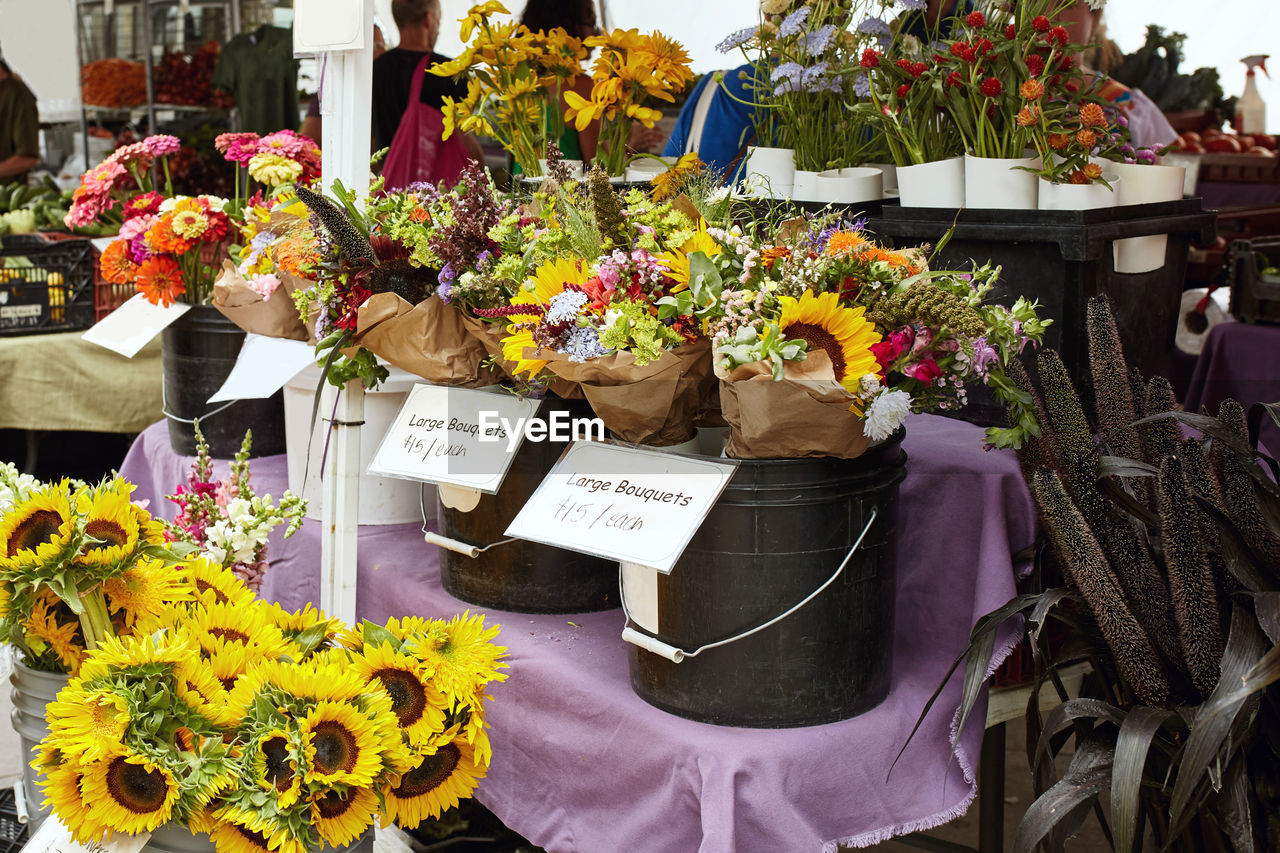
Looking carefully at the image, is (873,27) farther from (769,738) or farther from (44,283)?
(44,283)

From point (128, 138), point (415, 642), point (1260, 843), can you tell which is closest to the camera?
point (415, 642)

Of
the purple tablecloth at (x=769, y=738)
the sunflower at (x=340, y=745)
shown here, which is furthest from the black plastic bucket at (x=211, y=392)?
the sunflower at (x=340, y=745)

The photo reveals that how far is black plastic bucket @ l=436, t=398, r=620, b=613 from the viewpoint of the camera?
57.4 inches

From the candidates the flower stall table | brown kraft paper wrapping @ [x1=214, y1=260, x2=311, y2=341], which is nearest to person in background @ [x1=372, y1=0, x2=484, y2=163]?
the flower stall table

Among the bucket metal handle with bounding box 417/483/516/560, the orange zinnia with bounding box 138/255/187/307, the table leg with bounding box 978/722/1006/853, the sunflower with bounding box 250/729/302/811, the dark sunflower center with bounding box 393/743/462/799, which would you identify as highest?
the orange zinnia with bounding box 138/255/187/307

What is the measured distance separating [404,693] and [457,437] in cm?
50

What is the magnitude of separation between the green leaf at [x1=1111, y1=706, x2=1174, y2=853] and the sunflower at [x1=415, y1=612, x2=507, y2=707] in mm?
576

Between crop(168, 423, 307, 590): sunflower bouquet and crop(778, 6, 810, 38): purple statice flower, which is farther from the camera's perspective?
crop(778, 6, 810, 38): purple statice flower

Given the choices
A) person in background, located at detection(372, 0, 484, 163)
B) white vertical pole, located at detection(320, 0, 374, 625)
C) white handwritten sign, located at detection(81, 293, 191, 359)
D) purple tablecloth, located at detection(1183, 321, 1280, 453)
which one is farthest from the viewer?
person in background, located at detection(372, 0, 484, 163)

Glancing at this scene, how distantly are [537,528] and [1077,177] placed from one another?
83cm

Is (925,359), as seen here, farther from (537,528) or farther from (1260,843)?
(1260,843)

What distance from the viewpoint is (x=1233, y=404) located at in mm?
1255

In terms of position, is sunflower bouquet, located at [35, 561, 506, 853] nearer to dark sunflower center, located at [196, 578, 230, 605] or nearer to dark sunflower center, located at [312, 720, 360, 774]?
dark sunflower center, located at [312, 720, 360, 774]

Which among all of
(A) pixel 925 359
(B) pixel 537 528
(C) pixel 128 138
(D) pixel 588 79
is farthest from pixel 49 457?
(A) pixel 925 359
